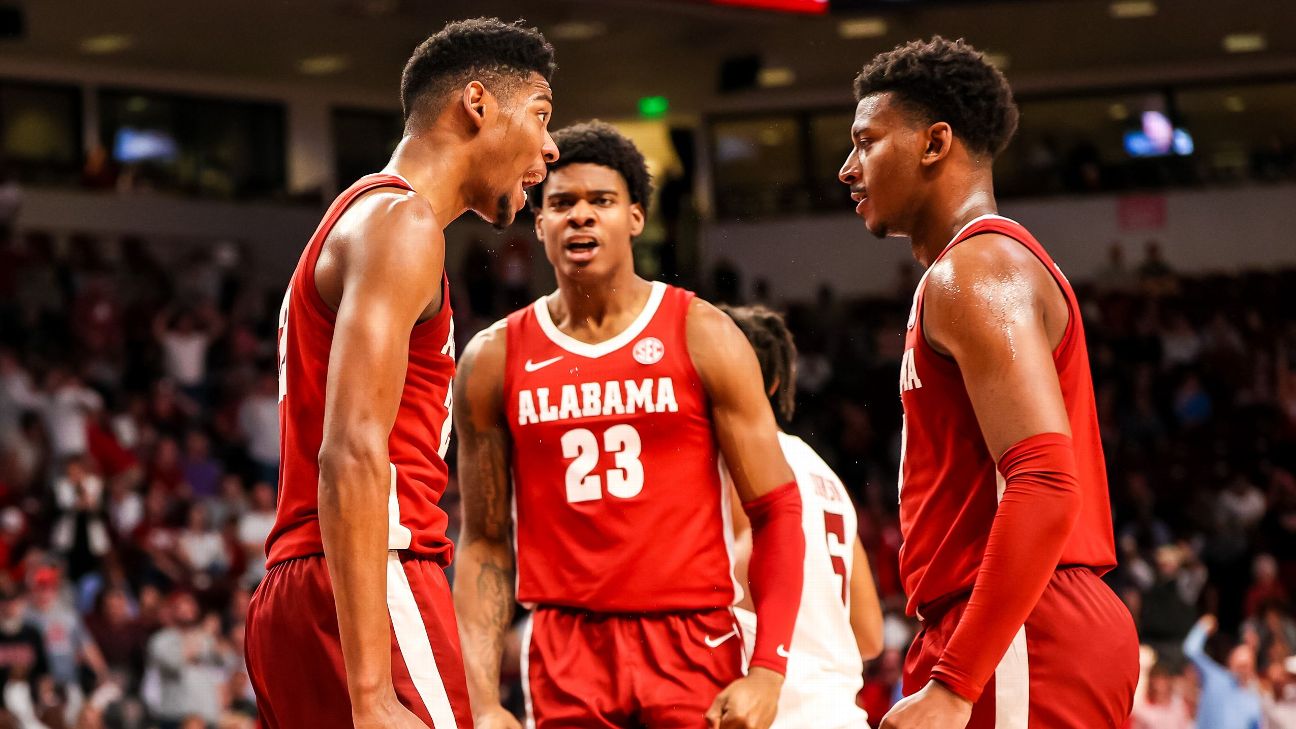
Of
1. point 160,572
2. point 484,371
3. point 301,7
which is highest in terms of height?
point 301,7

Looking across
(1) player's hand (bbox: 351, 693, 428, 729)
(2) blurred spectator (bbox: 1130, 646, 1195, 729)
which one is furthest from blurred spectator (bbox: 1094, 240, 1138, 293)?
(1) player's hand (bbox: 351, 693, 428, 729)

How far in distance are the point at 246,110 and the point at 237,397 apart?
218 inches

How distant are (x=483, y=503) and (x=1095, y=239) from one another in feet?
48.9

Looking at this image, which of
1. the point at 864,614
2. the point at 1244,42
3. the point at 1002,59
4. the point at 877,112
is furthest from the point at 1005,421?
the point at 1244,42

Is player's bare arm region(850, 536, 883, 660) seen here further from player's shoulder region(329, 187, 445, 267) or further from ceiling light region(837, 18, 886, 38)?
ceiling light region(837, 18, 886, 38)

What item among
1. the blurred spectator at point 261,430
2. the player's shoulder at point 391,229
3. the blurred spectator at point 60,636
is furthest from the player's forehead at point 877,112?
the blurred spectator at point 261,430

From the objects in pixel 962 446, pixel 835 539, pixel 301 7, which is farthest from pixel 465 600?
pixel 301 7

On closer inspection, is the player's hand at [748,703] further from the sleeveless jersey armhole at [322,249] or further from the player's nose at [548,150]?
the sleeveless jersey armhole at [322,249]

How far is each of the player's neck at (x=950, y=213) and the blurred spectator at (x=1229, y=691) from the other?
8.11 m

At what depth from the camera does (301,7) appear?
614 inches

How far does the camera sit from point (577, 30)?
16062 millimetres

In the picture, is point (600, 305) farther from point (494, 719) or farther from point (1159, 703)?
point (1159, 703)

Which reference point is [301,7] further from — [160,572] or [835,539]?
[835,539]

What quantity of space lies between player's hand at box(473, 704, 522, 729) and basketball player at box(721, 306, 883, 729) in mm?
836
